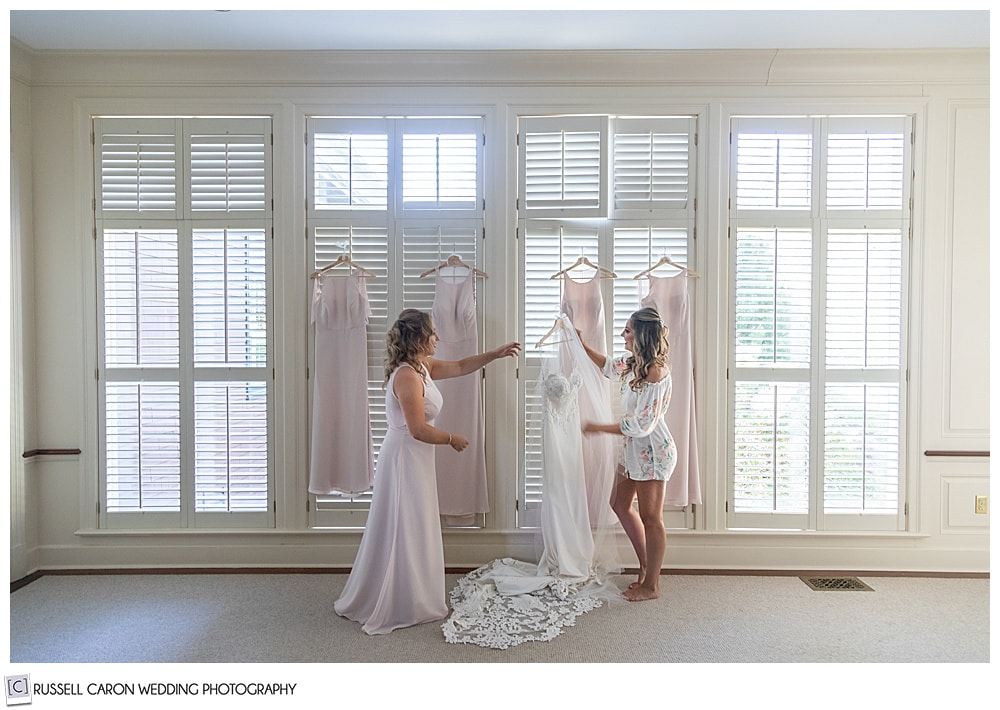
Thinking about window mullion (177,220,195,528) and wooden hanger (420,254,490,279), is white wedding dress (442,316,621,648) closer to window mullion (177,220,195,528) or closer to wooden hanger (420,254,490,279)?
wooden hanger (420,254,490,279)

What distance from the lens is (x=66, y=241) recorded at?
12.0 feet

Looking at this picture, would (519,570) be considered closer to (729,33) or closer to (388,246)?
(388,246)

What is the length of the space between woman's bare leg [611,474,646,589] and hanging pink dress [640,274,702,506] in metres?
0.38

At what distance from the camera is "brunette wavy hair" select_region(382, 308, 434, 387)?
2992 mm

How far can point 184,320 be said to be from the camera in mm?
3650

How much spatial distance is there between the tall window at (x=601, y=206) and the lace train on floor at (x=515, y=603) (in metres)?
0.45

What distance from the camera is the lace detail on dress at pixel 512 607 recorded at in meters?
2.88

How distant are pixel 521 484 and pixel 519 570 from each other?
0.49 metres

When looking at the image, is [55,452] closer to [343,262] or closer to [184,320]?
[184,320]

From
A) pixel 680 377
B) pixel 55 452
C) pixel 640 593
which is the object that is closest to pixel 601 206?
pixel 680 377
